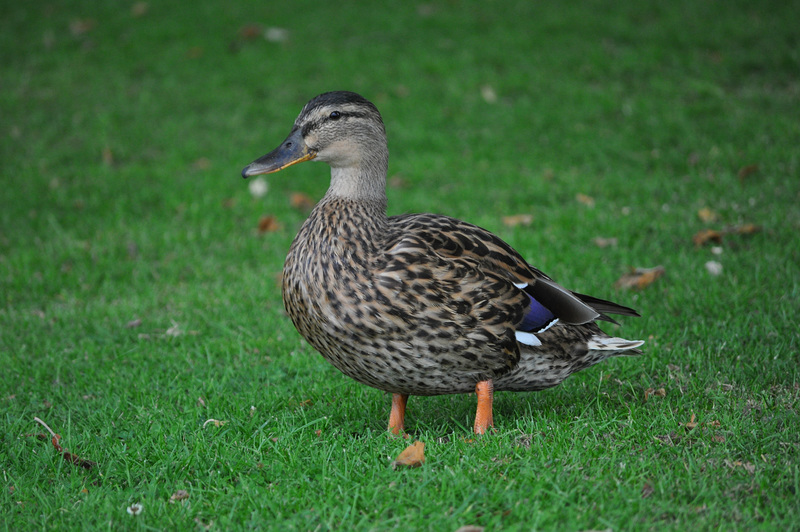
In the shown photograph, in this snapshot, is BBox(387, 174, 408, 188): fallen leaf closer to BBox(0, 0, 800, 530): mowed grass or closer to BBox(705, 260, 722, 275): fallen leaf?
BBox(0, 0, 800, 530): mowed grass

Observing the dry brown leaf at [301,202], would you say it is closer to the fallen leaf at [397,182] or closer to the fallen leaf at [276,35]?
the fallen leaf at [397,182]

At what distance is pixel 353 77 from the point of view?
9.77m

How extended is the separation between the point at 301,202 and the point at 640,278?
3435mm

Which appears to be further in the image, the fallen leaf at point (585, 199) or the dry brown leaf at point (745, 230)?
the fallen leaf at point (585, 199)

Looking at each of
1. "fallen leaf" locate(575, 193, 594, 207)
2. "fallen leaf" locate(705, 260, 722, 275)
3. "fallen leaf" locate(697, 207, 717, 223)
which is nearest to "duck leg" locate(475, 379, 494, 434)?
"fallen leaf" locate(705, 260, 722, 275)

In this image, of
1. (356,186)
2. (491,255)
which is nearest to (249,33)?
(356,186)

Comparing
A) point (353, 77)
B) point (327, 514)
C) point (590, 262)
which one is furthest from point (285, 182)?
point (327, 514)

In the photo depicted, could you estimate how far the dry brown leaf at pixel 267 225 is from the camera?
7.07 meters

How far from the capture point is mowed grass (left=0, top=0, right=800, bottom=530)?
3.12 metres

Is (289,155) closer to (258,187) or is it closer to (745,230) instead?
(745,230)

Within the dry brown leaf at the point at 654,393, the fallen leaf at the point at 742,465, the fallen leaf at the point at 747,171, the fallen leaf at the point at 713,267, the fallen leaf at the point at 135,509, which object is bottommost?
the fallen leaf at the point at 135,509

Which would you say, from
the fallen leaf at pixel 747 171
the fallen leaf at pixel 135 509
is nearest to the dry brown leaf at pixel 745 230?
the fallen leaf at pixel 747 171

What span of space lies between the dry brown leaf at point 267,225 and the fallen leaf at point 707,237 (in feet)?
11.5

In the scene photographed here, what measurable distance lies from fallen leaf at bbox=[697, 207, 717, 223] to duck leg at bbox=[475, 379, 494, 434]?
3.40 m
